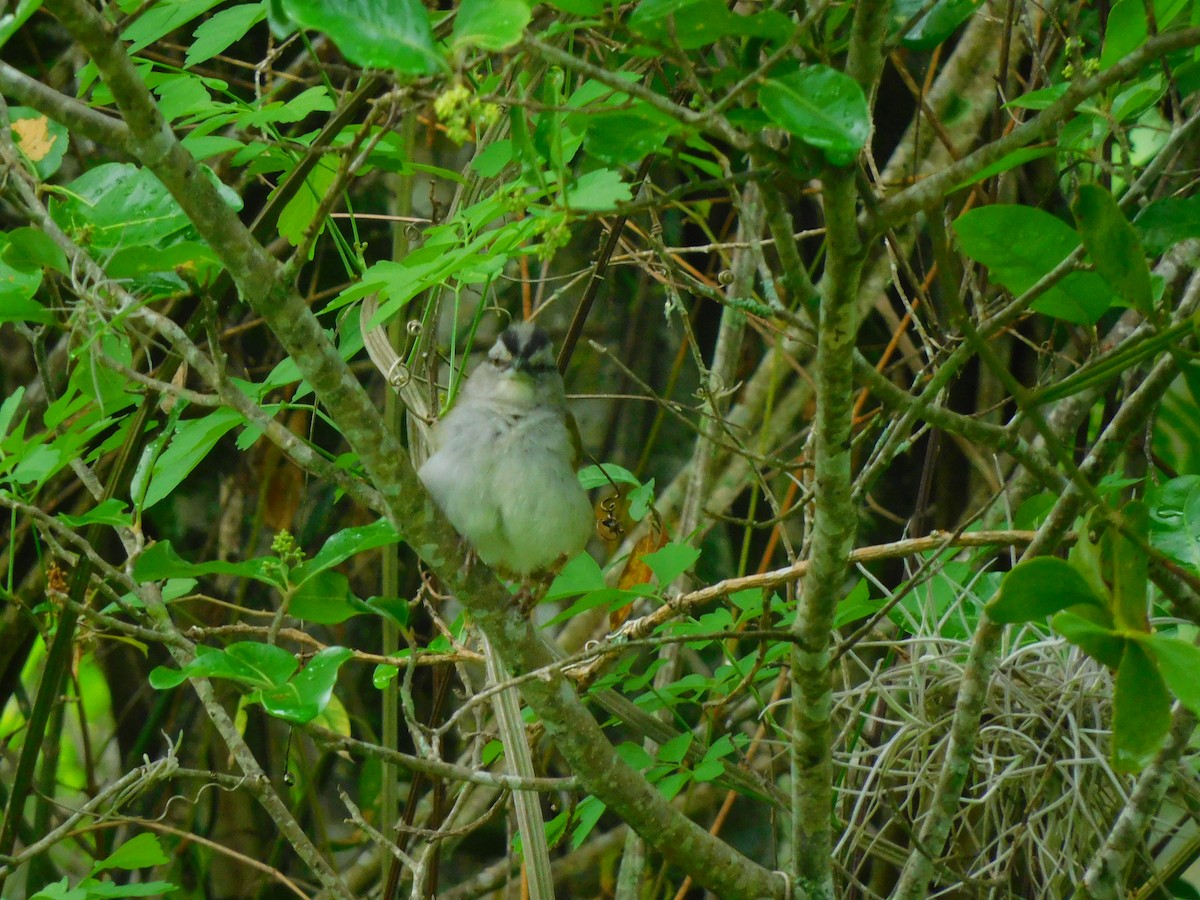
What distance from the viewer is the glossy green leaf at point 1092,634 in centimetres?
128

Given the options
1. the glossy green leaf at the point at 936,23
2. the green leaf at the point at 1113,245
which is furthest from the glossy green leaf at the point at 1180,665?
the glossy green leaf at the point at 936,23

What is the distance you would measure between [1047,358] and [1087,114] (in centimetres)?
130

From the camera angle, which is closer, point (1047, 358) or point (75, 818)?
point (75, 818)

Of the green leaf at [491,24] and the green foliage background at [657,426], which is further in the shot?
the green foliage background at [657,426]

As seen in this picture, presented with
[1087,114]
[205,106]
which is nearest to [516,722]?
[205,106]

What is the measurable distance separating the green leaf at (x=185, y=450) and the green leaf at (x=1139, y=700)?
1.41 metres

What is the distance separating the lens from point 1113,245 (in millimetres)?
1402

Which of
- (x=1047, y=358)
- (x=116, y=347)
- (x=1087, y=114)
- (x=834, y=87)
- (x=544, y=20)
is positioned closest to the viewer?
Answer: (x=834, y=87)

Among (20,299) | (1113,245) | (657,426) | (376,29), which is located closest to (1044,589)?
(1113,245)

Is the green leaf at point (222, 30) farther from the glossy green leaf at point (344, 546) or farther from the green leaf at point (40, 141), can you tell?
the glossy green leaf at point (344, 546)

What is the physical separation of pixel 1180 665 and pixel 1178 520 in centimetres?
80

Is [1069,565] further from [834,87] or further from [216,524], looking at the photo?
[216,524]

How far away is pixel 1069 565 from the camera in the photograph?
1357 millimetres

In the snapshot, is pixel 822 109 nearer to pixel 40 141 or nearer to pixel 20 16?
pixel 20 16
